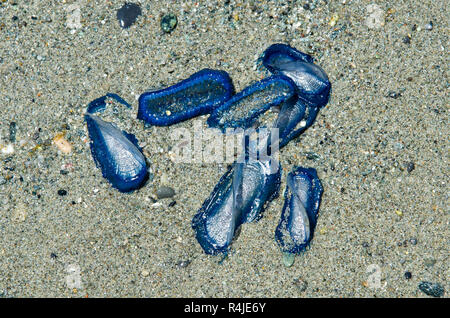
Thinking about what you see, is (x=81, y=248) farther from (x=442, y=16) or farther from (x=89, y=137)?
(x=442, y=16)

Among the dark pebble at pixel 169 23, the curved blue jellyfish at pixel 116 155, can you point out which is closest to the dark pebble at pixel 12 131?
the curved blue jellyfish at pixel 116 155

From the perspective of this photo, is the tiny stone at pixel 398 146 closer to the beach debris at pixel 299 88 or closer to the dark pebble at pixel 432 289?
the beach debris at pixel 299 88

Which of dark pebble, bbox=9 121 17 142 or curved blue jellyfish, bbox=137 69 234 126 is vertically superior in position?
curved blue jellyfish, bbox=137 69 234 126

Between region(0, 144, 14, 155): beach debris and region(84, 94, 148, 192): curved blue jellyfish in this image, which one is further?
region(0, 144, 14, 155): beach debris

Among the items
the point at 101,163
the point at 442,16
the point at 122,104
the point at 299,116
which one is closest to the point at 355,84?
the point at 299,116

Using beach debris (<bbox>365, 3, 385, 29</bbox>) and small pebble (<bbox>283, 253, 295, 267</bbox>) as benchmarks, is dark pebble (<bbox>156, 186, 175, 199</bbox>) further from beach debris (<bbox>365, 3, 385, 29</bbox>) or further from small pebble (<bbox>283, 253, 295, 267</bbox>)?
beach debris (<bbox>365, 3, 385, 29</bbox>)

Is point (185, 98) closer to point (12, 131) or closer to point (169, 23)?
point (169, 23)

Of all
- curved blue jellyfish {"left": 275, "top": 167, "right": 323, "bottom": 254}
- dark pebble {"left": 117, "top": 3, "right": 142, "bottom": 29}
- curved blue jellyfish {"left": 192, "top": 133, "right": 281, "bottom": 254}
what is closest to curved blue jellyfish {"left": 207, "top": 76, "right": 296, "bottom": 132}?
curved blue jellyfish {"left": 192, "top": 133, "right": 281, "bottom": 254}
